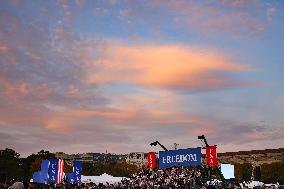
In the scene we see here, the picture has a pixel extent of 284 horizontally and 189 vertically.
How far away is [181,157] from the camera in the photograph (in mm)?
28906

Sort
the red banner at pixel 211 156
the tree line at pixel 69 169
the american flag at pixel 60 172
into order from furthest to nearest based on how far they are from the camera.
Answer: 1. the tree line at pixel 69 169
2. the american flag at pixel 60 172
3. the red banner at pixel 211 156

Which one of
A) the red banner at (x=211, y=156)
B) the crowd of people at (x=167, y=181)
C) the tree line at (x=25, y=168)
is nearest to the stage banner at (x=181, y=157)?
the red banner at (x=211, y=156)

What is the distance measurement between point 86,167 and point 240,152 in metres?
48.1

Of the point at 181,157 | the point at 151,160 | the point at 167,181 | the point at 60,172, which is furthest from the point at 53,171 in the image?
the point at 167,181

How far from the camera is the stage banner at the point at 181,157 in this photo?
28.3 meters

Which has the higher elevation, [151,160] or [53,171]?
[151,160]

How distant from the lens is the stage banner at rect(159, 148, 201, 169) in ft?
92.8

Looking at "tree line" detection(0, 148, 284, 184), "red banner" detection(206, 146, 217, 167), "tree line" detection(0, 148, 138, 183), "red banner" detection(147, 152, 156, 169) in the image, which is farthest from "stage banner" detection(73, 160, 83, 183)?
"tree line" detection(0, 148, 138, 183)

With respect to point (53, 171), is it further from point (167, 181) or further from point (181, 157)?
point (167, 181)

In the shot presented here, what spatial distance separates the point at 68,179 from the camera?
32250 millimetres

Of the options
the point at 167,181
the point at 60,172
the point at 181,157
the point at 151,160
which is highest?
the point at 181,157

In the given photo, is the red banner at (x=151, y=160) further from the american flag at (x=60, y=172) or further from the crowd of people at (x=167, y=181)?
the american flag at (x=60, y=172)

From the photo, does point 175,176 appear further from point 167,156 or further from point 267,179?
point 267,179

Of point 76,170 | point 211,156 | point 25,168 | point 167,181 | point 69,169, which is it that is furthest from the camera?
point 25,168
